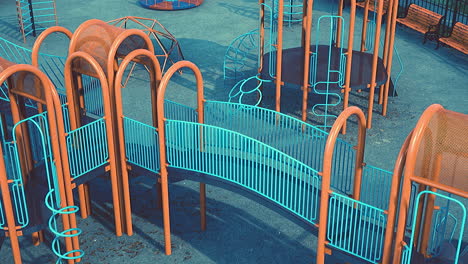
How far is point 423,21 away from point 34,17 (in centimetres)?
1765

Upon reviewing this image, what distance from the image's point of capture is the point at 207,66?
24.0 meters

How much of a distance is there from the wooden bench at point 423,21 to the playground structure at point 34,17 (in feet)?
50.1

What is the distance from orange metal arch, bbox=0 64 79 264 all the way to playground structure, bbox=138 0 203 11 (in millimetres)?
18977

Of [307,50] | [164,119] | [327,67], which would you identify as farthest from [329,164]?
[327,67]

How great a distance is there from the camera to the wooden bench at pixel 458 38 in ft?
78.5

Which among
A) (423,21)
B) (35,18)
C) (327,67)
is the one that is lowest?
(35,18)

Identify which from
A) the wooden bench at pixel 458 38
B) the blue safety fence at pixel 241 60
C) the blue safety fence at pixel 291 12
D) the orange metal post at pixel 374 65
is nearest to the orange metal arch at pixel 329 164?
the orange metal post at pixel 374 65

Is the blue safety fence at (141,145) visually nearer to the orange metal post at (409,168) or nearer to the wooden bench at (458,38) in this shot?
the orange metal post at (409,168)

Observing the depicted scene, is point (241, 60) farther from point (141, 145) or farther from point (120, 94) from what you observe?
point (120, 94)

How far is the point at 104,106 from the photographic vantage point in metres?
13.2

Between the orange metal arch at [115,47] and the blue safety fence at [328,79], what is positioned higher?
the orange metal arch at [115,47]

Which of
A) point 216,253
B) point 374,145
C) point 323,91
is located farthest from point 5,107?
point 374,145

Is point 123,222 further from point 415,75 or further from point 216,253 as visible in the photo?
point 415,75

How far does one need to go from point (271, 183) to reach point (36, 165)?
5.18 m
